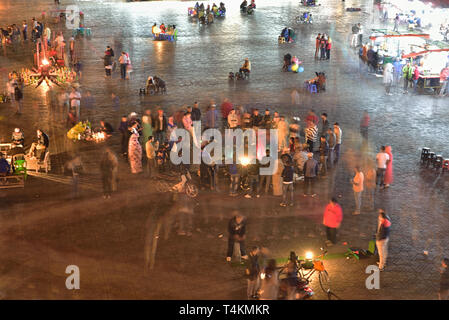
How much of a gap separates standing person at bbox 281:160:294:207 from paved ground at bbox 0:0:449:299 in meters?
0.27

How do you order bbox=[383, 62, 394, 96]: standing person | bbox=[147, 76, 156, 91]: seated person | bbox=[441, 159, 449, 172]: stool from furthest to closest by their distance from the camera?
bbox=[383, 62, 394, 96]: standing person < bbox=[147, 76, 156, 91]: seated person < bbox=[441, 159, 449, 172]: stool

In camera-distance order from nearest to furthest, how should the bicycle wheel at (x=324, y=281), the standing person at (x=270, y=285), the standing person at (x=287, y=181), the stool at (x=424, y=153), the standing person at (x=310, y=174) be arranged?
the standing person at (x=270, y=285)
the bicycle wheel at (x=324, y=281)
the standing person at (x=287, y=181)
the standing person at (x=310, y=174)
the stool at (x=424, y=153)

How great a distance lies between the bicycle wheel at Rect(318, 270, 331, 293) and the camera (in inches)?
433

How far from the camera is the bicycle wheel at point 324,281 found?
11009 mm

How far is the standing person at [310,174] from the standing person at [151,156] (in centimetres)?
418

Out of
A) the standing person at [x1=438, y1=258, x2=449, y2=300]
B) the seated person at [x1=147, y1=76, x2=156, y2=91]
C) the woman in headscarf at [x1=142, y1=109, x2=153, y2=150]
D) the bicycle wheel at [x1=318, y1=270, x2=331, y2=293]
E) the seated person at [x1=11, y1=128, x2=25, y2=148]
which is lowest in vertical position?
the bicycle wheel at [x1=318, y1=270, x2=331, y2=293]

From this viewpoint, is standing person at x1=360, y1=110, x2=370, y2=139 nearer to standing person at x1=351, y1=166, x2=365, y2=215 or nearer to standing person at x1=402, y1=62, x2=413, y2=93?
standing person at x1=351, y1=166, x2=365, y2=215

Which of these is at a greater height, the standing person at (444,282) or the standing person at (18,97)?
the standing person at (18,97)

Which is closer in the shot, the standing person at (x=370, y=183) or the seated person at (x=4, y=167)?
the standing person at (x=370, y=183)

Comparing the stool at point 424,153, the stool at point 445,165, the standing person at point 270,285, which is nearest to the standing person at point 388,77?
the stool at point 424,153

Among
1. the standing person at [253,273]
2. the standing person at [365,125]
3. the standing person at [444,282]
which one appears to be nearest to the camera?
the standing person at [444,282]

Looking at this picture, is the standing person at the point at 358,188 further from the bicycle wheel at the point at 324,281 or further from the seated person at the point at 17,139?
the seated person at the point at 17,139

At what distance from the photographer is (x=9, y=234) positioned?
1306 centimetres

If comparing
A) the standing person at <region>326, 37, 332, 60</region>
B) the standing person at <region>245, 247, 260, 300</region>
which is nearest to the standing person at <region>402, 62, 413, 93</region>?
the standing person at <region>326, 37, 332, 60</region>
